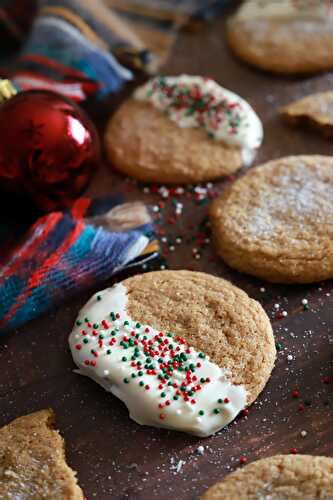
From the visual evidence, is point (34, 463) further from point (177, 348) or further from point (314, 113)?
point (314, 113)

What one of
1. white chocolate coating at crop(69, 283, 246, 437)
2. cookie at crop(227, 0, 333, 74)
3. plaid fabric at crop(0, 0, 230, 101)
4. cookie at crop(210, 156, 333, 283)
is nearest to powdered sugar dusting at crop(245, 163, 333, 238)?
cookie at crop(210, 156, 333, 283)

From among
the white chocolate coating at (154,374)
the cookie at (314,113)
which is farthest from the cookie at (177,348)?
the cookie at (314,113)

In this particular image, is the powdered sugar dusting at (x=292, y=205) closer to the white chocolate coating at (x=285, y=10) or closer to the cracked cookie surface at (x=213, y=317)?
the cracked cookie surface at (x=213, y=317)

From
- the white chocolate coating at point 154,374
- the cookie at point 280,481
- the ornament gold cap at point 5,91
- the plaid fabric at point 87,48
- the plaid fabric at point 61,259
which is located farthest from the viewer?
the plaid fabric at point 87,48

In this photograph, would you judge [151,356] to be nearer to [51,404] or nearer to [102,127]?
[51,404]

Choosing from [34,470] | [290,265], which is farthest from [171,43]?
[34,470]

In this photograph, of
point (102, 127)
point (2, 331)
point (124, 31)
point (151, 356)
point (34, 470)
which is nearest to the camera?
point (34, 470)
